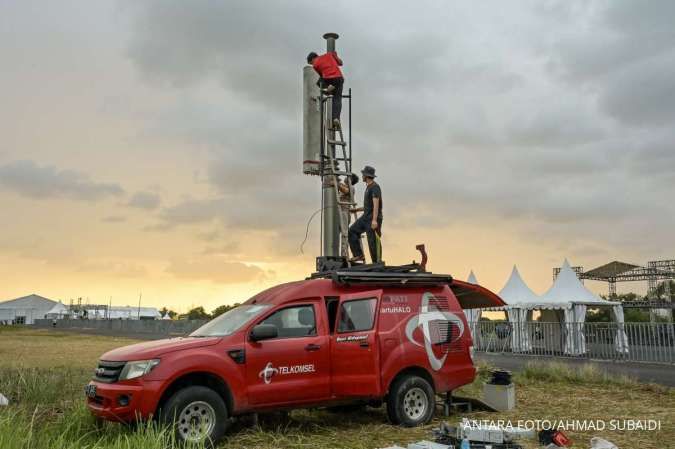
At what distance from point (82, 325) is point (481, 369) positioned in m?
77.5

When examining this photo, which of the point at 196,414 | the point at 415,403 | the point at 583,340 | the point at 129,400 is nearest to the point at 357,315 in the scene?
the point at 415,403

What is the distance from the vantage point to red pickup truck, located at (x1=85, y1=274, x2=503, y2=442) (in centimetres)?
727

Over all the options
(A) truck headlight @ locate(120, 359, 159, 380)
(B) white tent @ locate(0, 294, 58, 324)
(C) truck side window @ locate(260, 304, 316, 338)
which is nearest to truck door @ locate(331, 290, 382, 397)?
(C) truck side window @ locate(260, 304, 316, 338)

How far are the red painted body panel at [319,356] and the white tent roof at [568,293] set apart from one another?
17234 millimetres

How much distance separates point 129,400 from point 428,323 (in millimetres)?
4493

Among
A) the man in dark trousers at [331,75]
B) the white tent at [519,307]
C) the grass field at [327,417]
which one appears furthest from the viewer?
the white tent at [519,307]

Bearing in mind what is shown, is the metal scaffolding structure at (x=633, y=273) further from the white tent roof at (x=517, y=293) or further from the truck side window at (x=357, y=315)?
the truck side window at (x=357, y=315)

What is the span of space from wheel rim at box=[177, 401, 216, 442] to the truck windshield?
99 cm

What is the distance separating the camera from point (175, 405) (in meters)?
7.15

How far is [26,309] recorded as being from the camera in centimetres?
11562

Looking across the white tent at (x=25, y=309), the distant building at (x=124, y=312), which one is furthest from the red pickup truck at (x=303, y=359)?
the white tent at (x=25, y=309)

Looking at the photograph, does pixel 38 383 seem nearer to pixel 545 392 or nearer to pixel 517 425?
pixel 517 425

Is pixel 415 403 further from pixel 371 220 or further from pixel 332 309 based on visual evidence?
pixel 371 220

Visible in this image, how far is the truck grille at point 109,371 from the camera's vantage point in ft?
24.1
